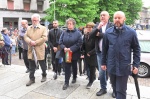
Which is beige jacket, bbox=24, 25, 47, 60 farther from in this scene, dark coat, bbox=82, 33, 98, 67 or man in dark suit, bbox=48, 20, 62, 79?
dark coat, bbox=82, 33, 98, 67

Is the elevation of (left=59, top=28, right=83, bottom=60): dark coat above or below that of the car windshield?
above

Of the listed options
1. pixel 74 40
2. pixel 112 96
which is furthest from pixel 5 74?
pixel 112 96

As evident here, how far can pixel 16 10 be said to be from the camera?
2775 centimetres

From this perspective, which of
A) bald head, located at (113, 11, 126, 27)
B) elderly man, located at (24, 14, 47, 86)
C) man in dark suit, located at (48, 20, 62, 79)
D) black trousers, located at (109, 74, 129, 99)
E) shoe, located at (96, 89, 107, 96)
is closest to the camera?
bald head, located at (113, 11, 126, 27)

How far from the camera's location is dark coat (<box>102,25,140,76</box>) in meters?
3.61

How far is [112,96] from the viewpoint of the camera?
481cm

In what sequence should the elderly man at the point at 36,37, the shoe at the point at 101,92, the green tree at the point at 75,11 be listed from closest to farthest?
the shoe at the point at 101,92, the elderly man at the point at 36,37, the green tree at the point at 75,11

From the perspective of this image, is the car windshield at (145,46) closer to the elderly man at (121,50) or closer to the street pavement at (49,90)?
the street pavement at (49,90)

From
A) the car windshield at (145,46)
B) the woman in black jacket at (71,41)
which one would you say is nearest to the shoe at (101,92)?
the woman in black jacket at (71,41)

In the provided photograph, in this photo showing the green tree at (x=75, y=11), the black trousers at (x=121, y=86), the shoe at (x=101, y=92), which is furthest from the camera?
the green tree at (x=75, y=11)

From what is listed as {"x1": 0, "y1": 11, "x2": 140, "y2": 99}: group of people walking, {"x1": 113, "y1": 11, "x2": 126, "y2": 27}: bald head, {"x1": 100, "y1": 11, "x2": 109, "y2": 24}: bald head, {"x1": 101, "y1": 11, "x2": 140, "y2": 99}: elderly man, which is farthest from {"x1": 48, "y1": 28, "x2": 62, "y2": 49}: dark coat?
{"x1": 113, "y1": 11, "x2": 126, "y2": 27}: bald head

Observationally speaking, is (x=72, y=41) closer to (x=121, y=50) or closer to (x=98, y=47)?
(x=98, y=47)

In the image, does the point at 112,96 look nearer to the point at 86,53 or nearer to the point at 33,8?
the point at 86,53

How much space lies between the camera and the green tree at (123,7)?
28.0 meters
